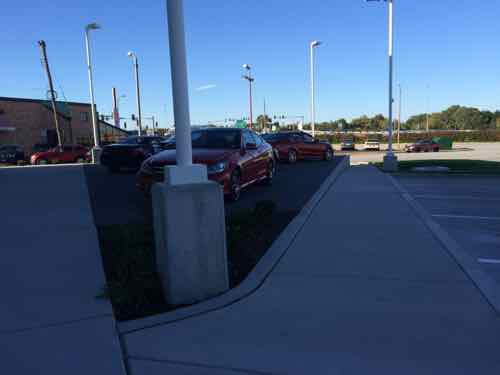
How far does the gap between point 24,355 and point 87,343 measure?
1.40 feet

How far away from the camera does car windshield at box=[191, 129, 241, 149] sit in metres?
9.62

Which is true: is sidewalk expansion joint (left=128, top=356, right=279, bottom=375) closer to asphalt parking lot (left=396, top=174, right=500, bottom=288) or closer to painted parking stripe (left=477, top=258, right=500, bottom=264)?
asphalt parking lot (left=396, top=174, right=500, bottom=288)

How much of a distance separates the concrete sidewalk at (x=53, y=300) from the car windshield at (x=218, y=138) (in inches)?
128

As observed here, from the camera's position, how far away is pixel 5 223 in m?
6.78

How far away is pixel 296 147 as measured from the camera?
68.1 ft

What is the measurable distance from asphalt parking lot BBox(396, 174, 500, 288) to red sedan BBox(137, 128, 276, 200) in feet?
12.9

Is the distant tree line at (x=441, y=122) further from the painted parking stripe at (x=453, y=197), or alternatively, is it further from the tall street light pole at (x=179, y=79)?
the tall street light pole at (x=179, y=79)

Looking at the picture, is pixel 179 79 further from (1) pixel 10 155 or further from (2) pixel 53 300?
(1) pixel 10 155

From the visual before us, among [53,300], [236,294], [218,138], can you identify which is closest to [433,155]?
[218,138]

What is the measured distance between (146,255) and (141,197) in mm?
4744

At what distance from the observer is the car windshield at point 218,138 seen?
962cm

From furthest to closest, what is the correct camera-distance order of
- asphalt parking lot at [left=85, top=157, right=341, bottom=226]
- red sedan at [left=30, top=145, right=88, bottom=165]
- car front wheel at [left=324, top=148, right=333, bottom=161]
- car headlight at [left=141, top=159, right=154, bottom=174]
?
red sedan at [left=30, top=145, right=88, bottom=165] < car front wheel at [left=324, top=148, right=333, bottom=161] < car headlight at [left=141, top=159, right=154, bottom=174] < asphalt parking lot at [left=85, top=157, right=341, bottom=226]

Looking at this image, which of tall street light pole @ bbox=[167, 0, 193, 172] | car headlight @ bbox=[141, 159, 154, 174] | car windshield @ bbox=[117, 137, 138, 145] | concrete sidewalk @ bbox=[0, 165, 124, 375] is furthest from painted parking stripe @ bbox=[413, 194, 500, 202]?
car windshield @ bbox=[117, 137, 138, 145]

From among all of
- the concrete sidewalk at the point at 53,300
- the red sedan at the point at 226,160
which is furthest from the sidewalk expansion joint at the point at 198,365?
the red sedan at the point at 226,160
